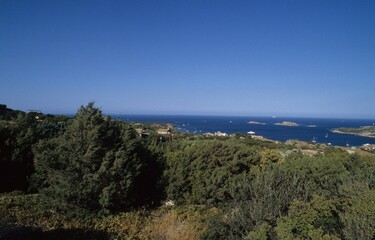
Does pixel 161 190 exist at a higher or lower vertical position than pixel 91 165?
lower

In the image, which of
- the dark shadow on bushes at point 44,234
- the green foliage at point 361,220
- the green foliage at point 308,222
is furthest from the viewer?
the dark shadow on bushes at point 44,234

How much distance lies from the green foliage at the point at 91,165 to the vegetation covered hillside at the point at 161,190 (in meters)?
0.05

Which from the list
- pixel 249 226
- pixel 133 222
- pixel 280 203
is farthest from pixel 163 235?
pixel 280 203

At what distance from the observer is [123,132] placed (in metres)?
18.0

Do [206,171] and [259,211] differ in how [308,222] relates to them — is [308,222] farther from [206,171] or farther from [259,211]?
[206,171]

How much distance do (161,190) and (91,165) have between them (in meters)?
4.62

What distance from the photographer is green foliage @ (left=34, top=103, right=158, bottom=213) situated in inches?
607

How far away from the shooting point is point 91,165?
15992mm

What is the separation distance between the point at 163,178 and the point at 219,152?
384 cm

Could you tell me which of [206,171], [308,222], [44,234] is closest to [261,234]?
[308,222]

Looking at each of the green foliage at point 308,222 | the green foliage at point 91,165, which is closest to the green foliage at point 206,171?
the green foliage at point 91,165

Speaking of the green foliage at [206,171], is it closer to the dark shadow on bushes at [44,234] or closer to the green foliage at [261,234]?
the dark shadow on bushes at [44,234]

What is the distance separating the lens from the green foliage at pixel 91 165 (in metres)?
15.4

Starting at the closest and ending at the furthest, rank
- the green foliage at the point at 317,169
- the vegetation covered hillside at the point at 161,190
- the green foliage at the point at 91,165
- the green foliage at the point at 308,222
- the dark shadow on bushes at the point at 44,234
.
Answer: the green foliage at the point at 308,222, the vegetation covered hillside at the point at 161,190, the dark shadow on bushes at the point at 44,234, the green foliage at the point at 91,165, the green foliage at the point at 317,169
